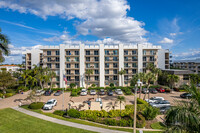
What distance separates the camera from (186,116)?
5699mm

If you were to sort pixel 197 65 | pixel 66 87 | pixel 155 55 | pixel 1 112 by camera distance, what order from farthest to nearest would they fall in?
pixel 197 65 → pixel 155 55 → pixel 66 87 → pixel 1 112

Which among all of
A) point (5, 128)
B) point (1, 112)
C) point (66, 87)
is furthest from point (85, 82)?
point (5, 128)

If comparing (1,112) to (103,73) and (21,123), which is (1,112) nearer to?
(21,123)

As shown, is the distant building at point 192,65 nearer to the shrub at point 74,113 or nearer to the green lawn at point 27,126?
the shrub at point 74,113

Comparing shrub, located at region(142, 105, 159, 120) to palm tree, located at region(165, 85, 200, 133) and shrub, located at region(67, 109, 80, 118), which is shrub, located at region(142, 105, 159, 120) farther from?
palm tree, located at region(165, 85, 200, 133)

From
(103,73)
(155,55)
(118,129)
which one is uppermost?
(155,55)

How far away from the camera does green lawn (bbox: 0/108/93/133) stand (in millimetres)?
15811

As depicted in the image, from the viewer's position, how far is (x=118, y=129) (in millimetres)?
16391

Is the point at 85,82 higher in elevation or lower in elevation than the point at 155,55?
lower

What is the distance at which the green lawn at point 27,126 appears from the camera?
51.9 feet

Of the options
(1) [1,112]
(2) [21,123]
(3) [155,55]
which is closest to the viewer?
(2) [21,123]

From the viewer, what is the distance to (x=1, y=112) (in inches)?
864

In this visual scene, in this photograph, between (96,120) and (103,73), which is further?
(103,73)

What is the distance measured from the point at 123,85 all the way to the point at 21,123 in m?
37.2
